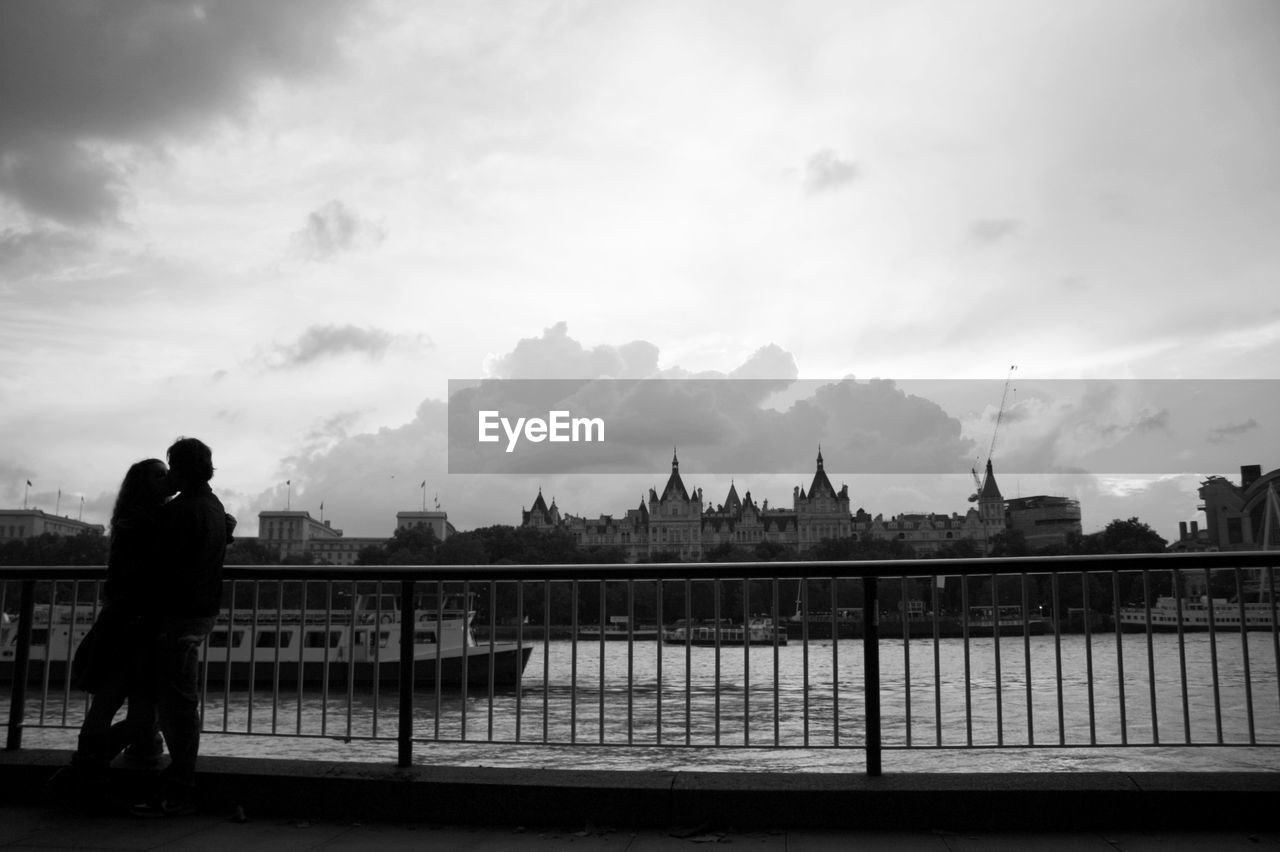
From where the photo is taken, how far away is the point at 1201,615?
17.4 ft

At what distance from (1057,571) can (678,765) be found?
6.58 feet

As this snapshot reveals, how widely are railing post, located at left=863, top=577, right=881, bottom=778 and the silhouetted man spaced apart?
306 centimetres

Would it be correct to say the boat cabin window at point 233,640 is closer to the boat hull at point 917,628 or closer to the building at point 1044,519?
the boat hull at point 917,628

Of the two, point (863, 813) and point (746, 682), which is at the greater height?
point (746, 682)

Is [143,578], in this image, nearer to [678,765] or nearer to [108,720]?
[108,720]

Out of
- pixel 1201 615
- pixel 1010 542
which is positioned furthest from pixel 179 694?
pixel 1010 542

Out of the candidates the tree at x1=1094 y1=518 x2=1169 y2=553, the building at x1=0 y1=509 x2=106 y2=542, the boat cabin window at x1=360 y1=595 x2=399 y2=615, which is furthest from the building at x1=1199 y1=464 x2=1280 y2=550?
the building at x1=0 y1=509 x2=106 y2=542

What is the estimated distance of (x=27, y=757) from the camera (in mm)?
5117

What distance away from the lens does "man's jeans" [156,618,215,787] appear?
4.70 m

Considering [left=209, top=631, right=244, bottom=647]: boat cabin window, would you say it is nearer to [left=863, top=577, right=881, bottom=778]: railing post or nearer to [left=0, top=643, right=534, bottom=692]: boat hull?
[left=0, top=643, right=534, bottom=692]: boat hull

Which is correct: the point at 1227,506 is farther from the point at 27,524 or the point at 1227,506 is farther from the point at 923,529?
the point at 27,524

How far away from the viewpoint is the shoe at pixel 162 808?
15.3 feet

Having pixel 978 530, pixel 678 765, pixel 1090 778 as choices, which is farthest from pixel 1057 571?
pixel 978 530

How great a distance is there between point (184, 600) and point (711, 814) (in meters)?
2.62
